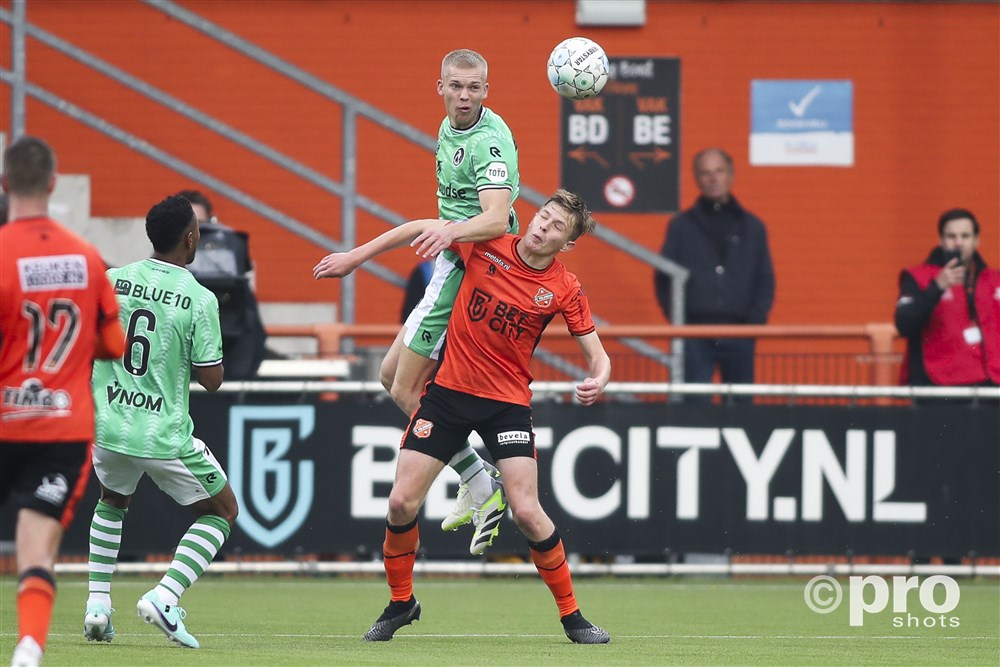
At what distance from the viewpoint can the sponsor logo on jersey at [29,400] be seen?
6.28 metres

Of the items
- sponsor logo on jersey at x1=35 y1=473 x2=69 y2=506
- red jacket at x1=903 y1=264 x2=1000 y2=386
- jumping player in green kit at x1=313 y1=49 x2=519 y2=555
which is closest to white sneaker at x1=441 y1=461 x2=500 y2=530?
jumping player in green kit at x1=313 y1=49 x2=519 y2=555

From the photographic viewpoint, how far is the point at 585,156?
16.5m

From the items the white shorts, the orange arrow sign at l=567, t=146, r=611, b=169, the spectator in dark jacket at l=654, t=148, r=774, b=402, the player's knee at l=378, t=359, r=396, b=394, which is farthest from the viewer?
the orange arrow sign at l=567, t=146, r=611, b=169

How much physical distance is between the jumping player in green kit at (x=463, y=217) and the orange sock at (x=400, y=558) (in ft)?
1.39

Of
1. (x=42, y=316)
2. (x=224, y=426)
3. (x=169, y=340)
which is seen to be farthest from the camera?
(x=224, y=426)

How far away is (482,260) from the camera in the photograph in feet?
28.5

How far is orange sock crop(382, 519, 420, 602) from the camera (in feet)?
28.4

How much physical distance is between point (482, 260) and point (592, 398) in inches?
36.3

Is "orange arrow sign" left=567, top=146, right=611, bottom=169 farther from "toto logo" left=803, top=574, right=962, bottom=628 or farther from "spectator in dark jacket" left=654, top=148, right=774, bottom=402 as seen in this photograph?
"toto logo" left=803, top=574, right=962, bottom=628

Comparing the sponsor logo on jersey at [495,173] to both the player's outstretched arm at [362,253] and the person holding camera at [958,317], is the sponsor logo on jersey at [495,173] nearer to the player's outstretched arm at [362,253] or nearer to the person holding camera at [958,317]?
the player's outstretched arm at [362,253]

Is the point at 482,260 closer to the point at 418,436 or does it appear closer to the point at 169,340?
the point at 418,436

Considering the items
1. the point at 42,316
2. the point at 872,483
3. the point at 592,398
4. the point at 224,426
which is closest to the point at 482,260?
the point at 592,398

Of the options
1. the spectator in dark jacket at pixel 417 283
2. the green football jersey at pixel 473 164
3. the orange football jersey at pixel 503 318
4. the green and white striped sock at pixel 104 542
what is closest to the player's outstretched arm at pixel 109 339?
the green and white striped sock at pixel 104 542

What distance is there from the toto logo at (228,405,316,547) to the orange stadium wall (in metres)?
4.23
